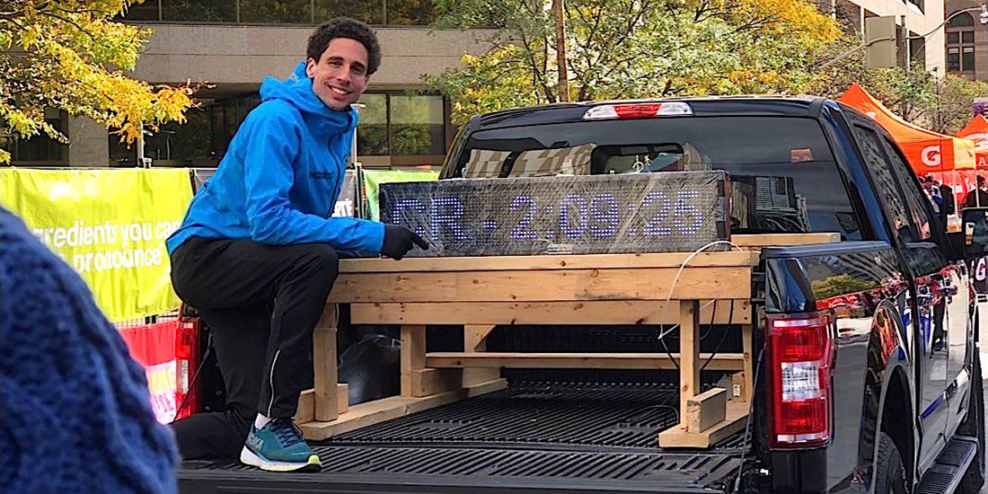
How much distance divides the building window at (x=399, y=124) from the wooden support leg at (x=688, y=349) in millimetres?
33503

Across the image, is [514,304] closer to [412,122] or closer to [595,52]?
[595,52]

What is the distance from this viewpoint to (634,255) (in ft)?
13.3

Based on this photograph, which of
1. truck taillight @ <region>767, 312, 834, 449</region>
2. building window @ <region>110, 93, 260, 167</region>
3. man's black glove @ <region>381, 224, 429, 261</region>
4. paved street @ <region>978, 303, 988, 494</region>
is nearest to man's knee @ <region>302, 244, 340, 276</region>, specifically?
man's black glove @ <region>381, 224, 429, 261</region>

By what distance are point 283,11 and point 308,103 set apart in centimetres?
3314

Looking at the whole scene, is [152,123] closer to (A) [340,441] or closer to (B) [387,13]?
(B) [387,13]

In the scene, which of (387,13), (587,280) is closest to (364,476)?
(587,280)

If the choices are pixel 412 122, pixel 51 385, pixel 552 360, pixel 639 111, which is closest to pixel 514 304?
pixel 552 360

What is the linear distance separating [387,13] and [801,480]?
34.1 metres

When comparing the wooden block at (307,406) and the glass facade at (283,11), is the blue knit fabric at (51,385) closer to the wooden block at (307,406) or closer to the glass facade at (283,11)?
the wooden block at (307,406)

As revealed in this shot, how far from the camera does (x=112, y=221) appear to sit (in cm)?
1002

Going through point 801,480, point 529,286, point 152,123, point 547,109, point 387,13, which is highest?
point 387,13

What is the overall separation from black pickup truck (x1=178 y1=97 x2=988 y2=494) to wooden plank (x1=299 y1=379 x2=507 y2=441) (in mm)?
42

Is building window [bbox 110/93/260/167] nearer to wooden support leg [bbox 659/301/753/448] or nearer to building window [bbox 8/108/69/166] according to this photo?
building window [bbox 8/108/69/166]

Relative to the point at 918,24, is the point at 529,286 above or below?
below
